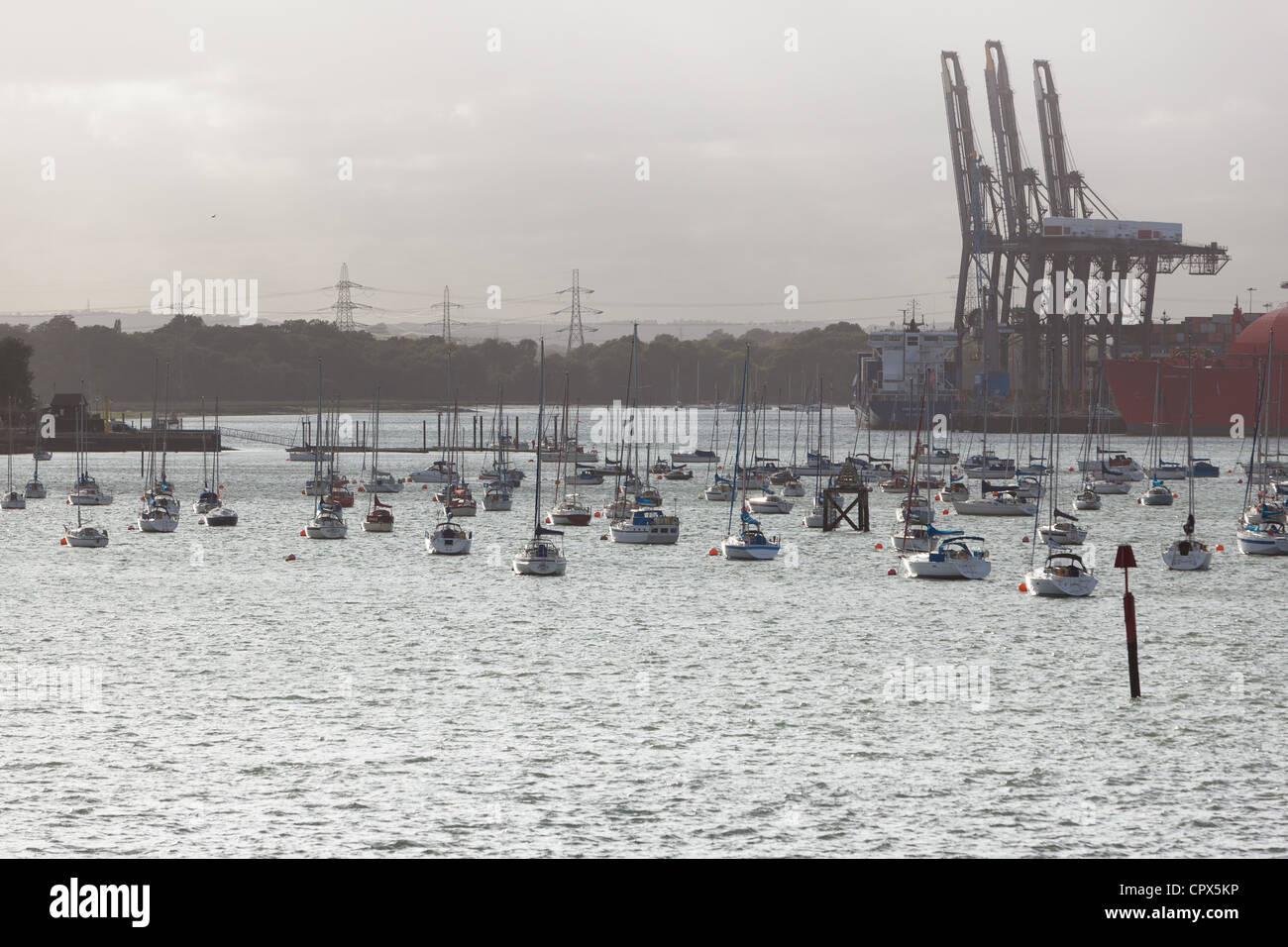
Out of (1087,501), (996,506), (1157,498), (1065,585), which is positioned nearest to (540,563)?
(1065,585)

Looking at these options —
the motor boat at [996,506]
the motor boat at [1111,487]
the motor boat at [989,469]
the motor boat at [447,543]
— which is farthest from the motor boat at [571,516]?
the motor boat at [989,469]

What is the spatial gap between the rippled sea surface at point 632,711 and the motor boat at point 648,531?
4.50m

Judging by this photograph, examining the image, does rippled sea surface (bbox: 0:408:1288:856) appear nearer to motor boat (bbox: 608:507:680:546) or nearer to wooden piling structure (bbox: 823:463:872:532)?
motor boat (bbox: 608:507:680:546)

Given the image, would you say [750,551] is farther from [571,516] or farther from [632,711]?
[632,711]

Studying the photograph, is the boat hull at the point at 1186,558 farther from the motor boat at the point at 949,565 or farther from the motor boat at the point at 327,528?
the motor boat at the point at 327,528

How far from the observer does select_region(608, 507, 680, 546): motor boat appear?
8138cm

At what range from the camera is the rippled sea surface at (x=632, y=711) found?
2769 centimetres

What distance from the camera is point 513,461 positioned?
186 metres

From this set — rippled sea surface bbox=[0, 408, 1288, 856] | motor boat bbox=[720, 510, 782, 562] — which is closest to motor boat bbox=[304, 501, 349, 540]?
rippled sea surface bbox=[0, 408, 1288, 856]

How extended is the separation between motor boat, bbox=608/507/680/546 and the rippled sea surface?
4.50m

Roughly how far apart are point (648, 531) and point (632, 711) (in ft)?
140

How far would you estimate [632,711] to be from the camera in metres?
39.2

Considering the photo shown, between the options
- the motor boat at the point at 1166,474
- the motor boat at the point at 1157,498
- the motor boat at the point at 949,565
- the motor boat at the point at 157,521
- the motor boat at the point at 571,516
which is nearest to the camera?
the motor boat at the point at 949,565
